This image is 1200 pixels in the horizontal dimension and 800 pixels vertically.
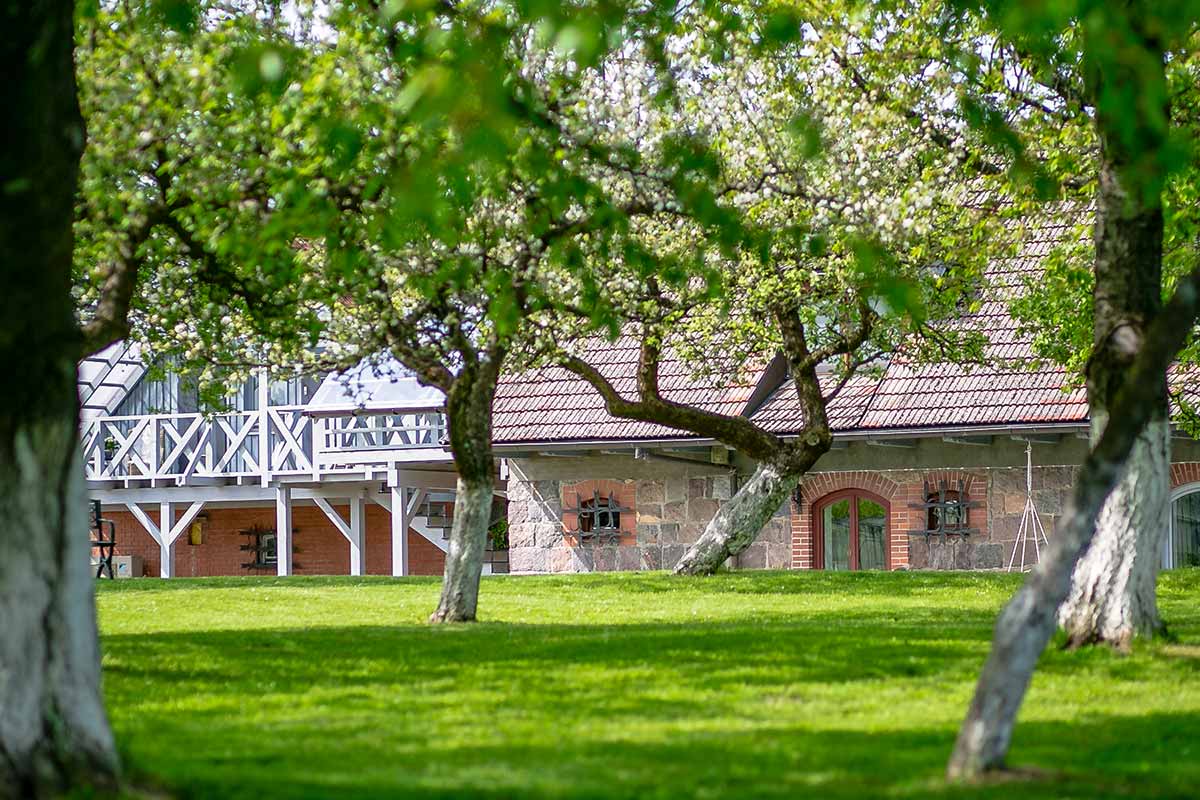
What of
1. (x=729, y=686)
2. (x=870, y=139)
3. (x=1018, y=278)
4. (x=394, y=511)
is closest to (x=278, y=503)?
(x=394, y=511)

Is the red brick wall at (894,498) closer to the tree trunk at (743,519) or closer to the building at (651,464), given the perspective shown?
the building at (651,464)

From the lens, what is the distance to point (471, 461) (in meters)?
14.1

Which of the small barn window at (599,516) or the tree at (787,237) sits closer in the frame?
the tree at (787,237)

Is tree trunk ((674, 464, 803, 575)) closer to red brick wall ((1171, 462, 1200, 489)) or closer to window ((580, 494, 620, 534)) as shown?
window ((580, 494, 620, 534))

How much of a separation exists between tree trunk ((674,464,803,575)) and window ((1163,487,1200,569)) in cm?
669

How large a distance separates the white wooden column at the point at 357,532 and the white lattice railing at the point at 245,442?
47.5 inches

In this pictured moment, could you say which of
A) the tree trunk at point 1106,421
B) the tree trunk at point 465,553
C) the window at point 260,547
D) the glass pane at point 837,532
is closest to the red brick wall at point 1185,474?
the glass pane at point 837,532

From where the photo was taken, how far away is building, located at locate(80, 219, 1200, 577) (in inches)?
938

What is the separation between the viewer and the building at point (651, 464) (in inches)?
938

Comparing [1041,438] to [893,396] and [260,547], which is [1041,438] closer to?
[893,396]

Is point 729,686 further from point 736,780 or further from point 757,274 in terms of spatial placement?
point 757,274

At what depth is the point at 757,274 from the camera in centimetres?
1883

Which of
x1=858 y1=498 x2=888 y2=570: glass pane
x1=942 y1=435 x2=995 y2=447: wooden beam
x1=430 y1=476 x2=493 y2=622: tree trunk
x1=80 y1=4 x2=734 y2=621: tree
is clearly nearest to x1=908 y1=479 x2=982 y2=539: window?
x1=942 y1=435 x2=995 y2=447: wooden beam

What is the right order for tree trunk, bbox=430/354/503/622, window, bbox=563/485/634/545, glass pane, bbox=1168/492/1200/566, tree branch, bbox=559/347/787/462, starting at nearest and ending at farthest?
tree trunk, bbox=430/354/503/622
tree branch, bbox=559/347/787/462
glass pane, bbox=1168/492/1200/566
window, bbox=563/485/634/545
